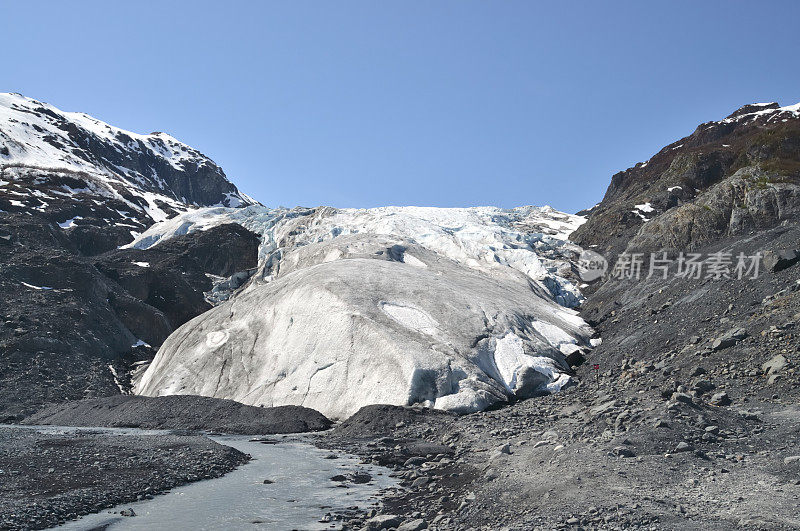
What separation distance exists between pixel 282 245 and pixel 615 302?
143 ft

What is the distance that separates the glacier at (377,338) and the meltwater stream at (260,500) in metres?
10.5

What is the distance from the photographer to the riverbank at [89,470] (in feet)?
45.9

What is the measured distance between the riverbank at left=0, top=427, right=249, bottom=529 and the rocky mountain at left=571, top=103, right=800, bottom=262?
1817 inches

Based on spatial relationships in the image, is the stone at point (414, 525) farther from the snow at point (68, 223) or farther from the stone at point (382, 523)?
the snow at point (68, 223)

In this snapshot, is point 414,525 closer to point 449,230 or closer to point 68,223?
point 449,230

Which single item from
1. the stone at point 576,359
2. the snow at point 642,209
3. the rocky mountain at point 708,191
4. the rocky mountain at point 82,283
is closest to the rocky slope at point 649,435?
the stone at point 576,359

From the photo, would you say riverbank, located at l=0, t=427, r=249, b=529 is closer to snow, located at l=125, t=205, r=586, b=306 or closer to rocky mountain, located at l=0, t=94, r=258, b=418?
rocky mountain, located at l=0, t=94, r=258, b=418

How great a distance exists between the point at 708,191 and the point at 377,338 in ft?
132

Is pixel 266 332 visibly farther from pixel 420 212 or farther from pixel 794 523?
pixel 420 212

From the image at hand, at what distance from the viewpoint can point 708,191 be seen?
54.1 meters

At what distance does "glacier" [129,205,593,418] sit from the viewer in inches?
1232

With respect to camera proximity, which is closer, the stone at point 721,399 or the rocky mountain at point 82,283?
the stone at point 721,399

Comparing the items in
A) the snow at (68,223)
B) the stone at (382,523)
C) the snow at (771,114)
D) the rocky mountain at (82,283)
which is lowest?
the stone at (382,523)

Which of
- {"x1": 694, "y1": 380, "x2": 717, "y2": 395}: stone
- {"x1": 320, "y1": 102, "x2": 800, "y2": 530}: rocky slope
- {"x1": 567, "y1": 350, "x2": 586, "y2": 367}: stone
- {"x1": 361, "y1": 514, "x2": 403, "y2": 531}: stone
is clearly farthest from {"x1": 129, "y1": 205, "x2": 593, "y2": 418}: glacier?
{"x1": 361, "y1": 514, "x2": 403, "y2": 531}: stone
